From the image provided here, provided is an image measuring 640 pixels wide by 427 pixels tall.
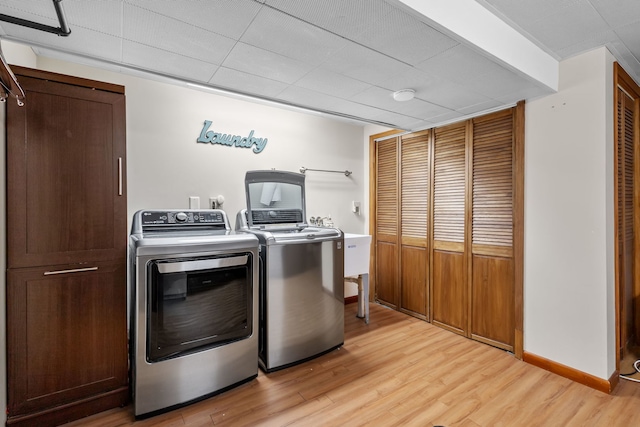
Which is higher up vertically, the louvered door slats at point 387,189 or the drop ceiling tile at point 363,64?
the drop ceiling tile at point 363,64

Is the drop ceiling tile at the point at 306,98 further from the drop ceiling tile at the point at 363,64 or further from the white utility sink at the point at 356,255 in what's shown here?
the white utility sink at the point at 356,255

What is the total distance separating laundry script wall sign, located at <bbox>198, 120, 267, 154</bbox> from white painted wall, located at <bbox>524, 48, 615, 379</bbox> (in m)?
2.53

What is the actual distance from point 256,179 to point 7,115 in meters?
1.59

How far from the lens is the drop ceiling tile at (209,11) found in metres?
1.45

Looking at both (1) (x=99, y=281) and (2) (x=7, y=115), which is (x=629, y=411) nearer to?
(1) (x=99, y=281)

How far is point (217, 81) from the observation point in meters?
2.36

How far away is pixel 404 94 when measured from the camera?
2.53m

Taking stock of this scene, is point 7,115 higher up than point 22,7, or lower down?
lower down

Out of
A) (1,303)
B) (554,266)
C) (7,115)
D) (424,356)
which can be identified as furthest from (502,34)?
(1,303)

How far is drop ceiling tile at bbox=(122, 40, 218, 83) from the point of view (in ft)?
6.20

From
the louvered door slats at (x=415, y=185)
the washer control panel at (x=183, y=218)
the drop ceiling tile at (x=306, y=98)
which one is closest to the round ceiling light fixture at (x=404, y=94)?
the drop ceiling tile at (x=306, y=98)

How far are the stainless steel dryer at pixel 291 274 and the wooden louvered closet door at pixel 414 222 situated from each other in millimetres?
1259

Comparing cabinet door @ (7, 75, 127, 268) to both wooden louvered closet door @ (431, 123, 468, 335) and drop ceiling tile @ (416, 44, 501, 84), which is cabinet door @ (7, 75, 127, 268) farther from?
wooden louvered closet door @ (431, 123, 468, 335)

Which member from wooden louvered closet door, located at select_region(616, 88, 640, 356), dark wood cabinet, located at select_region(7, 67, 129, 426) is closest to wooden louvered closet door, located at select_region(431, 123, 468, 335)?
wooden louvered closet door, located at select_region(616, 88, 640, 356)
